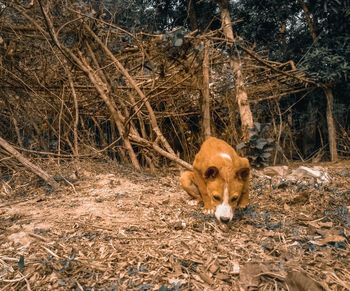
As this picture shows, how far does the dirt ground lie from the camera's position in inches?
59.2

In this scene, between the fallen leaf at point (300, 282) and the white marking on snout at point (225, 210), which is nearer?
the fallen leaf at point (300, 282)

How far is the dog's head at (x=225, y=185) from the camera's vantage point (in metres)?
2.34

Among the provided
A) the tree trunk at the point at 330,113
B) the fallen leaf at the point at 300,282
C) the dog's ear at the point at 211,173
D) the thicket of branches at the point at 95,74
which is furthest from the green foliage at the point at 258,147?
the fallen leaf at the point at 300,282

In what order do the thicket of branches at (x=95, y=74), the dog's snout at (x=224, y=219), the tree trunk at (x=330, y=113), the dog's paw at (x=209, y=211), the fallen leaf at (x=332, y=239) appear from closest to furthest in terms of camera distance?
1. the fallen leaf at (x=332, y=239)
2. the dog's snout at (x=224, y=219)
3. the dog's paw at (x=209, y=211)
4. the thicket of branches at (x=95, y=74)
5. the tree trunk at (x=330, y=113)

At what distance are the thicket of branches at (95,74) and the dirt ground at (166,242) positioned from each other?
3.70ft

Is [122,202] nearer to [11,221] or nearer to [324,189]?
[11,221]

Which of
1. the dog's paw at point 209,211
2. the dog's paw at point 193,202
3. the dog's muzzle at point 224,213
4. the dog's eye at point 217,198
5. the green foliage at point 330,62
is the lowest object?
the dog's paw at point 193,202

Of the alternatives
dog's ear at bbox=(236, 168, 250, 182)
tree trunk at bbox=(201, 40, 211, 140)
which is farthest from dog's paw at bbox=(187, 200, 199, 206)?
tree trunk at bbox=(201, 40, 211, 140)

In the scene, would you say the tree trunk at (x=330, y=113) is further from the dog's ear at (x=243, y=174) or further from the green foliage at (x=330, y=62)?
the dog's ear at (x=243, y=174)

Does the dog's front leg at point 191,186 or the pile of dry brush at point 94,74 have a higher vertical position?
the pile of dry brush at point 94,74

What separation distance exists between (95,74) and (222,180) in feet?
10.8

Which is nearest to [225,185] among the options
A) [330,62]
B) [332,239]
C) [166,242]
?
[166,242]

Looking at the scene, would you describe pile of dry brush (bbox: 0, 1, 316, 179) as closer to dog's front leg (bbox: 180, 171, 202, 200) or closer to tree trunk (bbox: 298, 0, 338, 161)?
dog's front leg (bbox: 180, 171, 202, 200)

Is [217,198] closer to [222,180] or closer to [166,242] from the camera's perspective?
[222,180]
